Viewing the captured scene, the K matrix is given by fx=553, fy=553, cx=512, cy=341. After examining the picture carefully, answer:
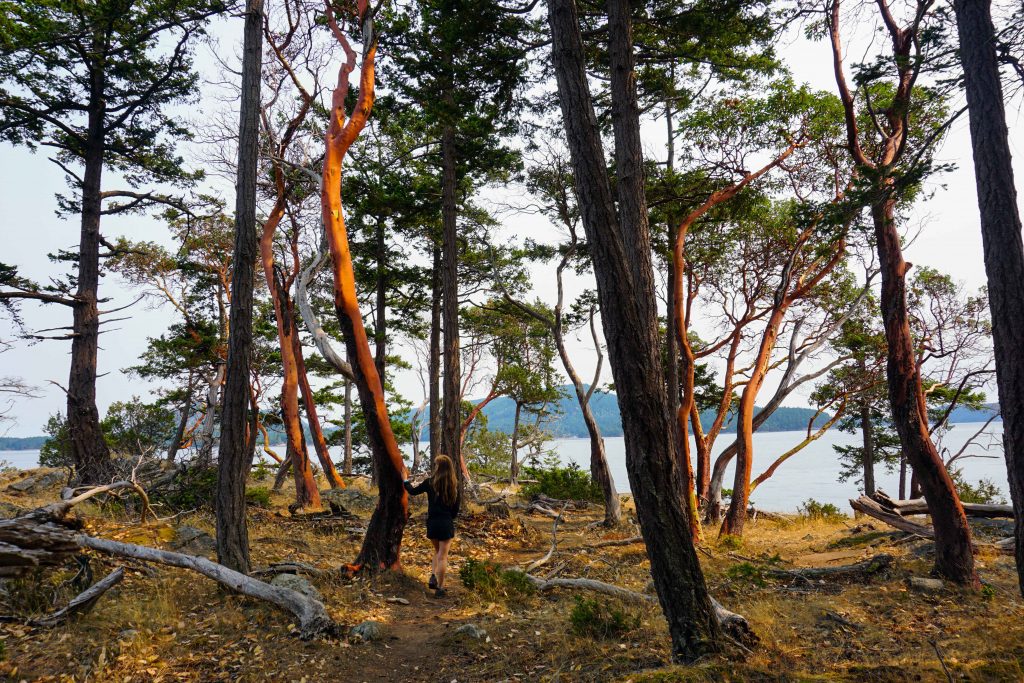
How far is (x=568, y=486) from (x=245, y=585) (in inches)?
519

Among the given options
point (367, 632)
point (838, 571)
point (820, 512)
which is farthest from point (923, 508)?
point (367, 632)

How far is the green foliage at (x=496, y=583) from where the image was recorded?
6977 mm

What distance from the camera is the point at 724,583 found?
7.34 m

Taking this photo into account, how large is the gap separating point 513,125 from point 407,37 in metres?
2.63

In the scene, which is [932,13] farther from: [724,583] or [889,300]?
[724,583]

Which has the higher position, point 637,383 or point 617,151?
point 617,151

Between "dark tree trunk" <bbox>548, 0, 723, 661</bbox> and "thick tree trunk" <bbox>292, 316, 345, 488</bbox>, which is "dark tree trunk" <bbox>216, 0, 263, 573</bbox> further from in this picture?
"thick tree trunk" <bbox>292, 316, 345, 488</bbox>

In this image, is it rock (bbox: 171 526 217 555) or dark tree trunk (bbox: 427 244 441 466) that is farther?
dark tree trunk (bbox: 427 244 441 466)

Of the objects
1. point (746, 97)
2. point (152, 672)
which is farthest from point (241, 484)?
point (746, 97)

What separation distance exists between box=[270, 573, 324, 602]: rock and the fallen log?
6142 mm

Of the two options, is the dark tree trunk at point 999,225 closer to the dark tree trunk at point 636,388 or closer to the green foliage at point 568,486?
the dark tree trunk at point 636,388

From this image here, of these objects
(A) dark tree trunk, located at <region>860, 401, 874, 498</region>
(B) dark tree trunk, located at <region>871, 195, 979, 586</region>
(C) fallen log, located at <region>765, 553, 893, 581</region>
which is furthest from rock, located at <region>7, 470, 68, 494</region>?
(A) dark tree trunk, located at <region>860, 401, 874, 498</region>

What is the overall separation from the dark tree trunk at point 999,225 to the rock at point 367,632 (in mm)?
5635

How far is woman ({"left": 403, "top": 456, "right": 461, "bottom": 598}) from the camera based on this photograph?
7477 mm
